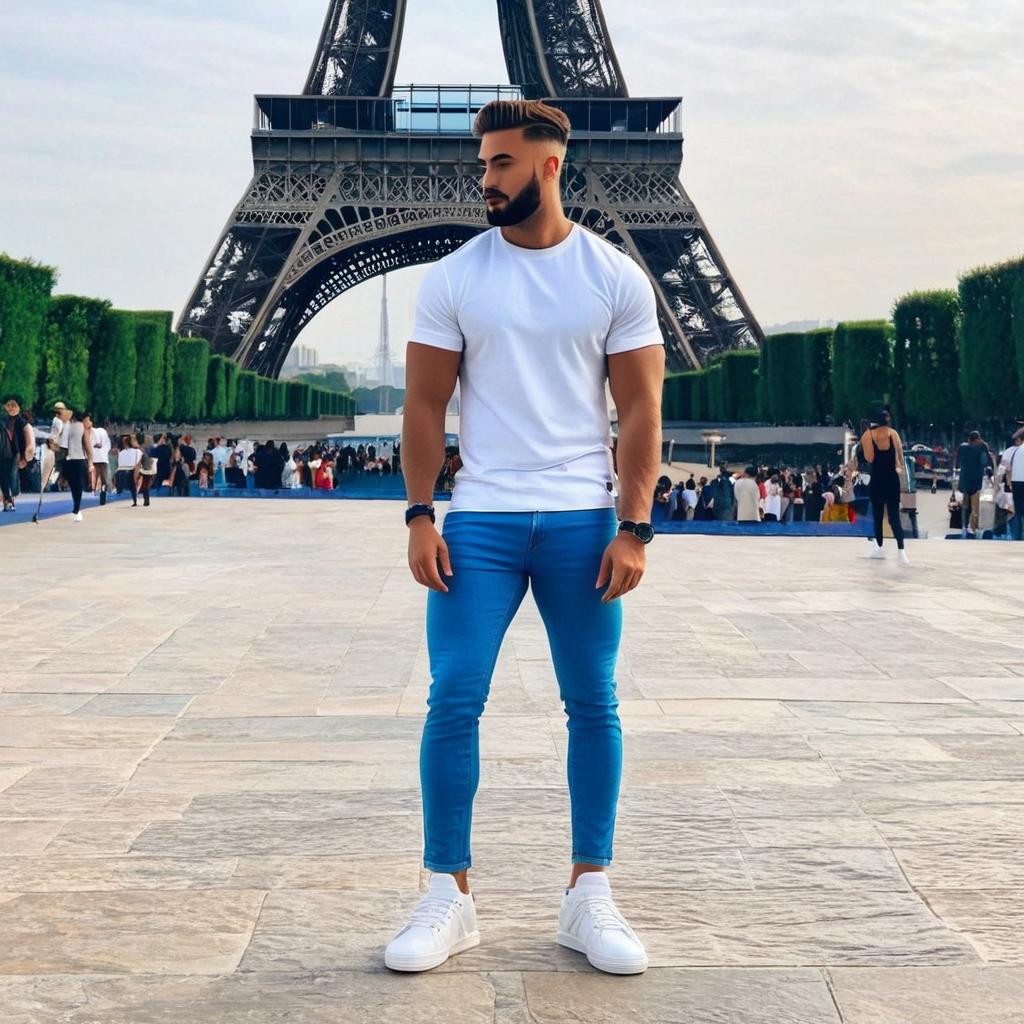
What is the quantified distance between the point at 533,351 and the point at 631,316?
0.21 metres

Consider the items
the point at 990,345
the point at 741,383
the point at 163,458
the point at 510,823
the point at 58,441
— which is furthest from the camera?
the point at 741,383

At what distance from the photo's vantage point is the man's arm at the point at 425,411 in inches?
124

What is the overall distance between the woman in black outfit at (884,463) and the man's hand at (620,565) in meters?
9.31

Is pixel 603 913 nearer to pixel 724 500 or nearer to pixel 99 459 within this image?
pixel 99 459

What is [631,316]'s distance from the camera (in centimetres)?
315

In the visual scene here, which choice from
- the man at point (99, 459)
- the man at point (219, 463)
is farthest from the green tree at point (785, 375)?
the man at point (99, 459)

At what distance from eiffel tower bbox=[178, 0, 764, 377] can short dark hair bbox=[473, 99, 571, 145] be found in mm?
46444

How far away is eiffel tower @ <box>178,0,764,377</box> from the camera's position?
5175 centimetres

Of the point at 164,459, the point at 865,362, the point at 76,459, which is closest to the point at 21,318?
the point at 164,459

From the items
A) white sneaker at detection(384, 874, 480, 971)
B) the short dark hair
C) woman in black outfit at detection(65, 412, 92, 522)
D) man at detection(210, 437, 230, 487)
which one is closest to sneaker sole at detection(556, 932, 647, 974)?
white sneaker at detection(384, 874, 480, 971)

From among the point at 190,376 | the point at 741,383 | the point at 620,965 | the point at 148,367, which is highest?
the point at 148,367

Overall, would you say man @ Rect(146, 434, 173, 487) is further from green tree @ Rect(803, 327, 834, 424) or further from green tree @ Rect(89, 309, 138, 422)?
green tree @ Rect(803, 327, 834, 424)

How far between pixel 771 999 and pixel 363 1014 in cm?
71

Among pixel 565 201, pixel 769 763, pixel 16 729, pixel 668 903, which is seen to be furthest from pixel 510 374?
pixel 565 201
